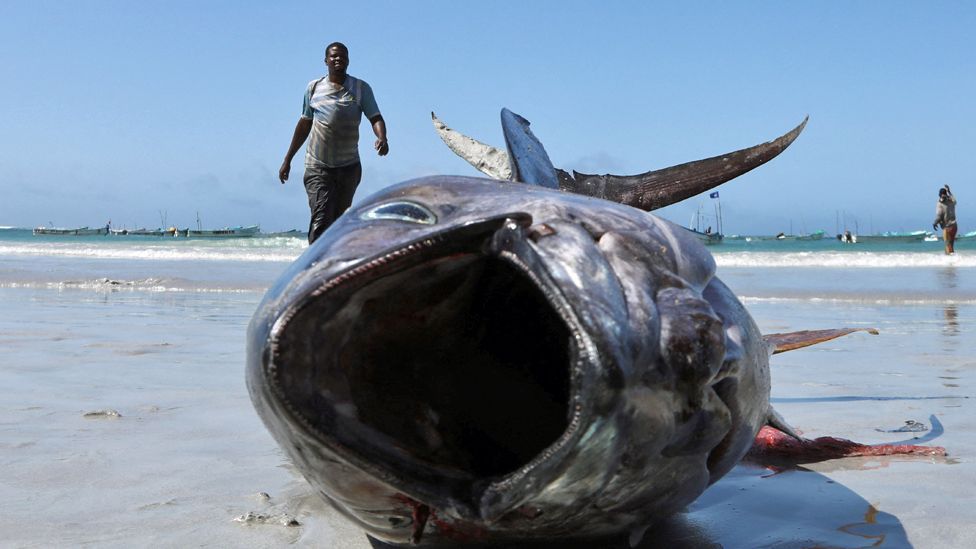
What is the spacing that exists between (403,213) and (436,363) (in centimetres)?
31

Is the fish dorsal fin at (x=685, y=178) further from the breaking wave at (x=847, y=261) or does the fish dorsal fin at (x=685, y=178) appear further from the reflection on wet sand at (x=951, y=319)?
the breaking wave at (x=847, y=261)

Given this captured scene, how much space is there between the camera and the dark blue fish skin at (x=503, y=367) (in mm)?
1205

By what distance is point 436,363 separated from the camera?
1661 millimetres

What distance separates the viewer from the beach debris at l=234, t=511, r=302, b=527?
2037 mm

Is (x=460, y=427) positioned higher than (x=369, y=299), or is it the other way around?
(x=369, y=299)

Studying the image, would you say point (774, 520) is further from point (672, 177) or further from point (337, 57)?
point (337, 57)

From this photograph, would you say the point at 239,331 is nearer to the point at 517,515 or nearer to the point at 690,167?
the point at 690,167

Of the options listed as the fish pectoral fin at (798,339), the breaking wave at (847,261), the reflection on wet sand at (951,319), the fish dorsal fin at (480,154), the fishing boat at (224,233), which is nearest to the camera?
the fish pectoral fin at (798,339)

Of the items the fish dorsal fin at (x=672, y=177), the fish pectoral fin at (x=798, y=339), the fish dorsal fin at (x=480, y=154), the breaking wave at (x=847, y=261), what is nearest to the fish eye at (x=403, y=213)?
the fish pectoral fin at (x=798, y=339)

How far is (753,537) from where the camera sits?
6.38 feet

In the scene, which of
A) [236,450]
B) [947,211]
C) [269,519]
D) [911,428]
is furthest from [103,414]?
[947,211]

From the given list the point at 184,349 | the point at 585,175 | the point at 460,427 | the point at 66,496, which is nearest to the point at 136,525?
the point at 66,496

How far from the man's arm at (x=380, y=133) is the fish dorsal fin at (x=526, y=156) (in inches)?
104

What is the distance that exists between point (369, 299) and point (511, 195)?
310 mm
